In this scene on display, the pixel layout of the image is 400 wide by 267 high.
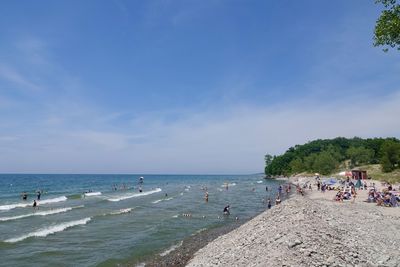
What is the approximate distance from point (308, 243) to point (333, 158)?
133 metres

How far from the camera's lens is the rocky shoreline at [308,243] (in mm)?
14559

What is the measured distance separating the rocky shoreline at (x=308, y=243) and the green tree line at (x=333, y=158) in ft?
237

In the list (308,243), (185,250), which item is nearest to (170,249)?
(185,250)

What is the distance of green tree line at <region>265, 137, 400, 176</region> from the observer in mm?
87438

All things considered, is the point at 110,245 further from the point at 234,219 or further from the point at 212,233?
the point at 234,219

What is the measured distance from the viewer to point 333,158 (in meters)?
140

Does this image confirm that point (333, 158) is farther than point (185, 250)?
Yes

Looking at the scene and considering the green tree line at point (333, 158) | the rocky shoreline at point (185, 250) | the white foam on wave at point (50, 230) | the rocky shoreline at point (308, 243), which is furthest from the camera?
the green tree line at point (333, 158)

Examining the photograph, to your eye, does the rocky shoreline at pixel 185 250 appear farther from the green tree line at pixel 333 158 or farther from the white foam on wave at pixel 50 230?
the green tree line at pixel 333 158

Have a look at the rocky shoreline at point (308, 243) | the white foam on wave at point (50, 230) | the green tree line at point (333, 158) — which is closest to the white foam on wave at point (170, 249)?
the rocky shoreline at point (308, 243)

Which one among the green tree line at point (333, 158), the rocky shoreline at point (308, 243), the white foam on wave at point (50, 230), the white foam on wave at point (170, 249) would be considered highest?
the green tree line at point (333, 158)

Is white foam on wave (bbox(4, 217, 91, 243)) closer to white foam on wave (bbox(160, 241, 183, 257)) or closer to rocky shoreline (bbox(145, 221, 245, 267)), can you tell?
white foam on wave (bbox(160, 241, 183, 257))

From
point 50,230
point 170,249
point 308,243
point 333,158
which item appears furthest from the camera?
point 333,158

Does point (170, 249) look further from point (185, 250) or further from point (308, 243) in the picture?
point (308, 243)
